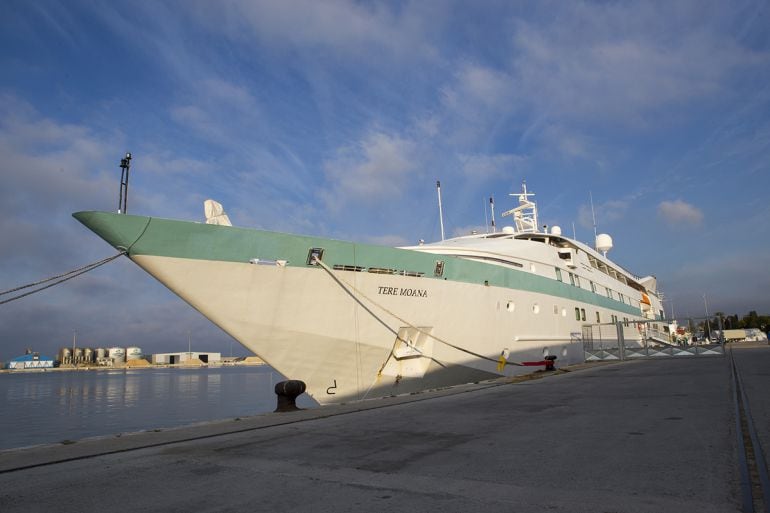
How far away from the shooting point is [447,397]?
12.4 metres

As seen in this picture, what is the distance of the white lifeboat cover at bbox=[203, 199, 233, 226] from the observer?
12982 millimetres

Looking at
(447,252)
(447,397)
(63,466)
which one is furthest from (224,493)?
(447,252)

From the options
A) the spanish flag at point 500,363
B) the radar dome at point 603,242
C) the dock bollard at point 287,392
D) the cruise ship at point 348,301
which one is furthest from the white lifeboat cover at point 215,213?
the radar dome at point 603,242

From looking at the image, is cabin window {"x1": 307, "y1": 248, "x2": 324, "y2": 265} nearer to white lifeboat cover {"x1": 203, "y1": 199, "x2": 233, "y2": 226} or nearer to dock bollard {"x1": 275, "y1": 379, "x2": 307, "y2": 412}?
white lifeboat cover {"x1": 203, "y1": 199, "x2": 233, "y2": 226}

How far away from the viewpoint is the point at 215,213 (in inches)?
515

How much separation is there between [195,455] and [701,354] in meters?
29.6

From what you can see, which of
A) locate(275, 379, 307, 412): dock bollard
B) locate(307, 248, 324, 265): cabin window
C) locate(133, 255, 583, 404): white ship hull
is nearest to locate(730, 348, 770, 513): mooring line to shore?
locate(275, 379, 307, 412): dock bollard

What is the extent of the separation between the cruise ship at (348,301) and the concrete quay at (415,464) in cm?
424

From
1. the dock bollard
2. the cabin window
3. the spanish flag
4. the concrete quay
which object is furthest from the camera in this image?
the spanish flag

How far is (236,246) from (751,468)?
1107cm

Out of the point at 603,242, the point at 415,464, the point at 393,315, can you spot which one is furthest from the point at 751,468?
the point at 603,242

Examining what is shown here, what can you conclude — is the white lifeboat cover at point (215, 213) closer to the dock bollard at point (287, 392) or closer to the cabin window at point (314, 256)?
the cabin window at point (314, 256)

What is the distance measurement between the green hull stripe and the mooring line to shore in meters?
9.63

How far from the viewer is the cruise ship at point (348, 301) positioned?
12305mm
